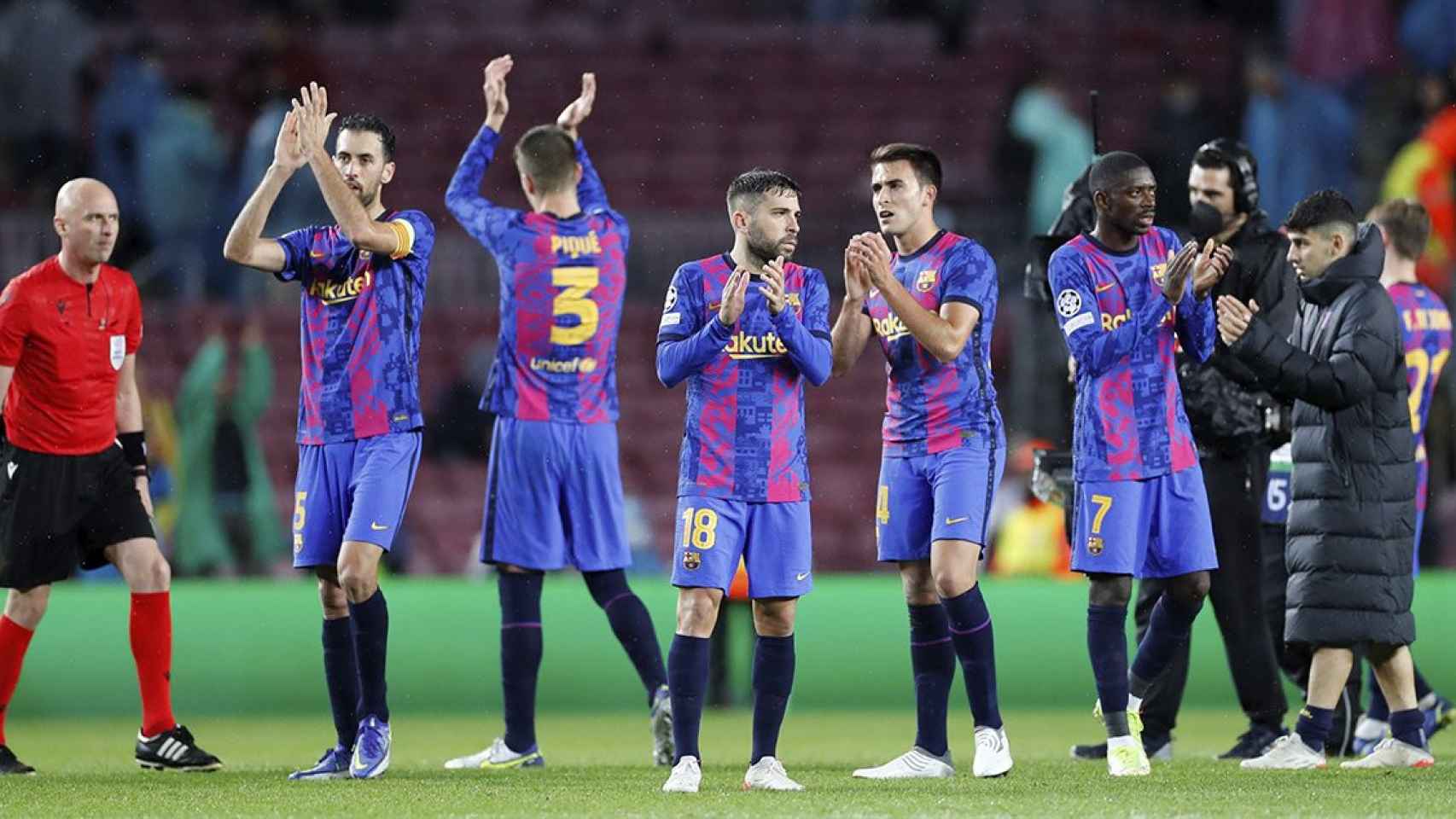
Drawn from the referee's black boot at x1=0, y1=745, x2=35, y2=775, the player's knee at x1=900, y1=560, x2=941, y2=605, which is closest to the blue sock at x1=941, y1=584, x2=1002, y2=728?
the player's knee at x1=900, y1=560, x2=941, y2=605

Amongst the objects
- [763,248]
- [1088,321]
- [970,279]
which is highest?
[763,248]

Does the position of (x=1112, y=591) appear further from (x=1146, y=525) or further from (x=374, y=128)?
(x=374, y=128)

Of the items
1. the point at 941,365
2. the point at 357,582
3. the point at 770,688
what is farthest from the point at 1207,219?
the point at 357,582

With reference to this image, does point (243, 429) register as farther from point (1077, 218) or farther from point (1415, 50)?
point (1415, 50)

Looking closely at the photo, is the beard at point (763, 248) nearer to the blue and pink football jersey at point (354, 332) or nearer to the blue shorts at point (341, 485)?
the blue and pink football jersey at point (354, 332)

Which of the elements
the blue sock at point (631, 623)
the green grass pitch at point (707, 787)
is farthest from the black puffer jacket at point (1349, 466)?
the blue sock at point (631, 623)

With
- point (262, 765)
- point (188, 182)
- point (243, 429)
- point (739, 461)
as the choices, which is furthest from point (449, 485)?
point (739, 461)

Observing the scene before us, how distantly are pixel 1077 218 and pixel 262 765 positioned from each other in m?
3.96

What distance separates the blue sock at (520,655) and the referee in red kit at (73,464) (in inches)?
44.5

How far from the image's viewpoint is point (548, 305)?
341 inches

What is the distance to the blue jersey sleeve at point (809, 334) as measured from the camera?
7305mm

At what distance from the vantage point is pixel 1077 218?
872 centimetres

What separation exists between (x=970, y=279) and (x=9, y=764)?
4.08 meters

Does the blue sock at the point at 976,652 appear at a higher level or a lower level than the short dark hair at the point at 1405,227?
lower
